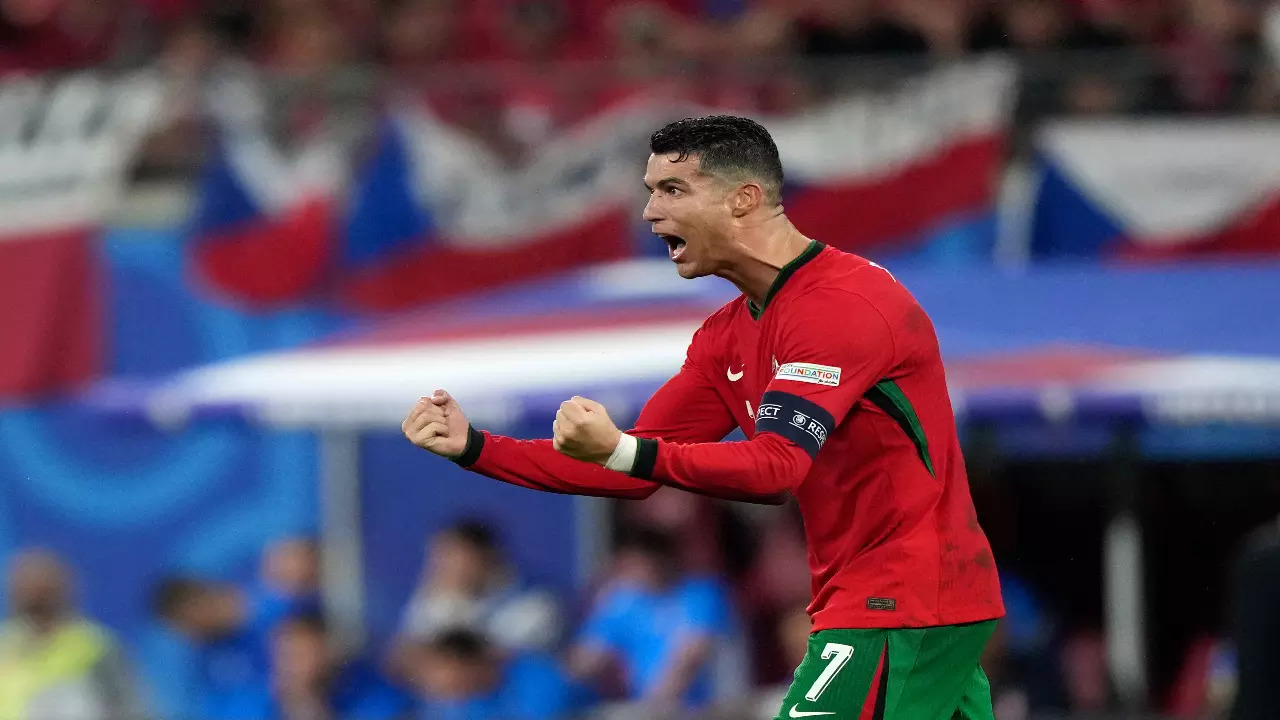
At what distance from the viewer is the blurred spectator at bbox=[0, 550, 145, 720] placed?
10391 millimetres

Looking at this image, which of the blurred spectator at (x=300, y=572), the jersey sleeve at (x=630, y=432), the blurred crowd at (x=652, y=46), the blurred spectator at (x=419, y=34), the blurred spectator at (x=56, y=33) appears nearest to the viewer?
the jersey sleeve at (x=630, y=432)

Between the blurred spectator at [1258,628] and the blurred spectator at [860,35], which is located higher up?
the blurred spectator at [860,35]

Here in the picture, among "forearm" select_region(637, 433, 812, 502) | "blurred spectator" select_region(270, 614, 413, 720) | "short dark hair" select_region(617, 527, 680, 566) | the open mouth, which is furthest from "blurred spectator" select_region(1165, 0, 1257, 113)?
"forearm" select_region(637, 433, 812, 502)

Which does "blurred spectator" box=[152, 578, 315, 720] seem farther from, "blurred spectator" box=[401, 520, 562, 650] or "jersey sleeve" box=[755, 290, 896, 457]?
"jersey sleeve" box=[755, 290, 896, 457]

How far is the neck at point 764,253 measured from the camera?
4930mm

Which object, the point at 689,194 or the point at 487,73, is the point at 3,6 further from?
the point at 689,194

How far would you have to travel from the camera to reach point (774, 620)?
36.0 ft

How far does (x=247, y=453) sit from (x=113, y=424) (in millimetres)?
2256

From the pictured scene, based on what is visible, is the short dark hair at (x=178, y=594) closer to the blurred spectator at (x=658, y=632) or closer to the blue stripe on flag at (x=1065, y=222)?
the blurred spectator at (x=658, y=632)

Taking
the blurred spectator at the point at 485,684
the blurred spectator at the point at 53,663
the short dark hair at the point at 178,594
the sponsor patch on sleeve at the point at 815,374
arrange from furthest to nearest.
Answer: the short dark hair at the point at 178,594, the blurred spectator at the point at 53,663, the blurred spectator at the point at 485,684, the sponsor patch on sleeve at the point at 815,374

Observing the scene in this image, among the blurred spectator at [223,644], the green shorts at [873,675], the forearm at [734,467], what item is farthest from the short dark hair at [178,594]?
the forearm at [734,467]

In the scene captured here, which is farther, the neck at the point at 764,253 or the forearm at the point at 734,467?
the neck at the point at 764,253

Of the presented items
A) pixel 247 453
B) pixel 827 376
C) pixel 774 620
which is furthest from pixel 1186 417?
pixel 247 453

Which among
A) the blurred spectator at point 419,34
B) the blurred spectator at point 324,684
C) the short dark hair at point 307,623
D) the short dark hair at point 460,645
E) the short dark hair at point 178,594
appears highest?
the blurred spectator at point 419,34
